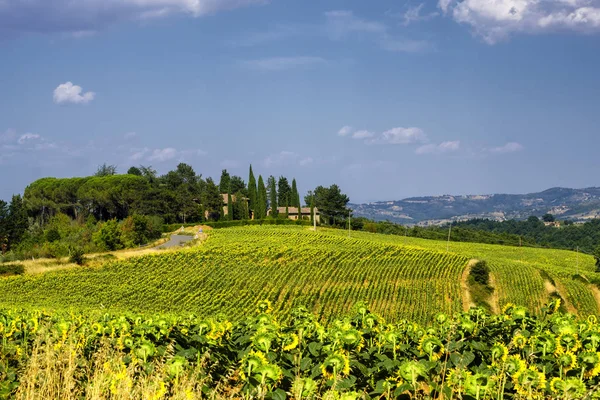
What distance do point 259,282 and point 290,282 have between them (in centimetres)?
218

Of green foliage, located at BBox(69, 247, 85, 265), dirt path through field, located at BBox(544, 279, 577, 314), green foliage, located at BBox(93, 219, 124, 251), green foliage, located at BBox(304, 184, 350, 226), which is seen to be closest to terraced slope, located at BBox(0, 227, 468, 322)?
green foliage, located at BBox(69, 247, 85, 265)

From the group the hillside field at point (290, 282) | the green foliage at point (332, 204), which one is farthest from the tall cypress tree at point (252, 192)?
the hillside field at point (290, 282)

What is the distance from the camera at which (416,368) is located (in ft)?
14.8

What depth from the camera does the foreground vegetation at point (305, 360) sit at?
4570 mm

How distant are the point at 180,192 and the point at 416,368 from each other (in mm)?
85823

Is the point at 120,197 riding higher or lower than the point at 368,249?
higher

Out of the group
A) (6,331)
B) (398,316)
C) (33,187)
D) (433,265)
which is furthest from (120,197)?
(6,331)

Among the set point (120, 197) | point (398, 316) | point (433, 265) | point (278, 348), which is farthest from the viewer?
point (120, 197)

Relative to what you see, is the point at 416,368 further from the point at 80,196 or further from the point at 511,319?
the point at 80,196

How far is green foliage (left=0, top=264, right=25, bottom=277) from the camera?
36.4 m

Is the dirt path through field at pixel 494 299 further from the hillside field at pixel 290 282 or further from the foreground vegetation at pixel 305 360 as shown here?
the foreground vegetation at pixel 305 360

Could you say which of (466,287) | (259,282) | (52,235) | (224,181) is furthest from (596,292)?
(224,181)

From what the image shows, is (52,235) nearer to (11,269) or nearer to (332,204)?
(11,269)

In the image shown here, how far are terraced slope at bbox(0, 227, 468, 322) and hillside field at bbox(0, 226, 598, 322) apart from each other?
0.22 feet
